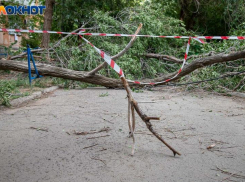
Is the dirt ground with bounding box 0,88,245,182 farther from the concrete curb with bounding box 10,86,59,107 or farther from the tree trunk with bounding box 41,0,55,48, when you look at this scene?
the tree trunk with bounding box 41,0,55,48

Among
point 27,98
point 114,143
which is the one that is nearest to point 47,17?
point 27,98

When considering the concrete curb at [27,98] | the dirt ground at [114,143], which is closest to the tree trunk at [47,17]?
the concrete curb at [27,98]

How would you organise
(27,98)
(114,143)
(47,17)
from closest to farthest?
(114,143)
(27,98)
(47,17)

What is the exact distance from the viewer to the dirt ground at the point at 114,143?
9.32ft

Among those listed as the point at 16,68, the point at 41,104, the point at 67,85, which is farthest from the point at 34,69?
the point at 41,104

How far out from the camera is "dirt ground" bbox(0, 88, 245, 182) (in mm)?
2840

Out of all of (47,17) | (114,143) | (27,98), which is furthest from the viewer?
(47,17)

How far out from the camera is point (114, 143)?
3734mm

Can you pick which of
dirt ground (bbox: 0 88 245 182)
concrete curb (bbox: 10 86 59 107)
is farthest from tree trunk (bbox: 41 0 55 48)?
dirt ground (bbox: 0 88 245 182)

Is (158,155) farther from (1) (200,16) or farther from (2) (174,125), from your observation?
(1) (200,16)

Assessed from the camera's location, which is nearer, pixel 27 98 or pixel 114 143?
pixel 114 143

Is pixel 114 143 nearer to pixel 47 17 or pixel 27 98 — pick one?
pixel 27 98

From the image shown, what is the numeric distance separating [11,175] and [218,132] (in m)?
3.13

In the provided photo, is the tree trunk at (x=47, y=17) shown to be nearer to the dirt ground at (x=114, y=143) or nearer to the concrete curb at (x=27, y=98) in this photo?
the concrete curb at (x=27, y=98)
